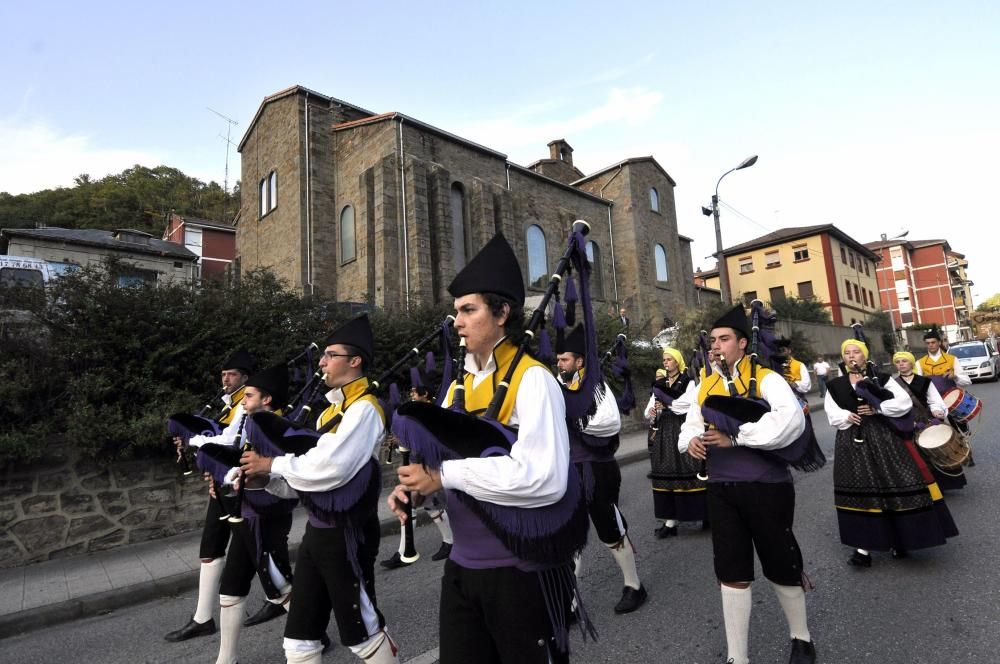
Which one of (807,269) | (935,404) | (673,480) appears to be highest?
(807,269)

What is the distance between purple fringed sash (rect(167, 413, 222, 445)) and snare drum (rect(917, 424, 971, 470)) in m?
6.29

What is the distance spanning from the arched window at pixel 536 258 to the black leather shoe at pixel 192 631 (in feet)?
72.8

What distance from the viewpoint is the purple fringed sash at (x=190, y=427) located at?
441 centimetres

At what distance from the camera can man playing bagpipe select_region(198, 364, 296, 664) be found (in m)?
3.43

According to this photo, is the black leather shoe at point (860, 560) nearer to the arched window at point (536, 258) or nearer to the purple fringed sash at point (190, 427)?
the purple fringed sash at point (190, 427)

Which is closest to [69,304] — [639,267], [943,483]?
[943,483]

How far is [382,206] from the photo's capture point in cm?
2059

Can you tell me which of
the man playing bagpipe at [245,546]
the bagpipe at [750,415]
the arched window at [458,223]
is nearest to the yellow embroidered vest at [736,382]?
the bagpipe at [750,415]

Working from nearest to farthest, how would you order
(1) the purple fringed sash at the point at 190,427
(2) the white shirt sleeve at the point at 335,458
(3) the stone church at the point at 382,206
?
(2) the white shirt sleeve at the point at 335,458 < (1) the purple fringed sash at the point at 190,427 < (3) the stone church at the point at 382,206

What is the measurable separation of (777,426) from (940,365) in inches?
301

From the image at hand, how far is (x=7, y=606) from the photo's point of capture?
16.0 ft

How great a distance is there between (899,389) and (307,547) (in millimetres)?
4989

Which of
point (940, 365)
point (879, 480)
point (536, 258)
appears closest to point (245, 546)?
point (879, 480)

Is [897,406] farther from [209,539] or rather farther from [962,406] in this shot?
[209,539]
